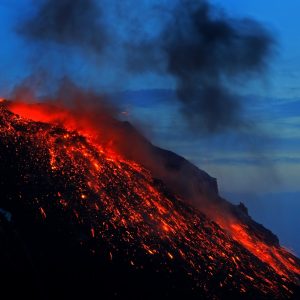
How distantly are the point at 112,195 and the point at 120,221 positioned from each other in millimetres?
2442

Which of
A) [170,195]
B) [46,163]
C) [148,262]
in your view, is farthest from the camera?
[170,195]

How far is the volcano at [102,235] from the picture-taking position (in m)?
18.6

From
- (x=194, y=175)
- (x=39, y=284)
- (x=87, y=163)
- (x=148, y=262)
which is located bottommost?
(x=39, y=284)

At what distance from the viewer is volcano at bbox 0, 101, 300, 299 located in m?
18.6

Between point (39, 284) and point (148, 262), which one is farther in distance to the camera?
point (148, 262)

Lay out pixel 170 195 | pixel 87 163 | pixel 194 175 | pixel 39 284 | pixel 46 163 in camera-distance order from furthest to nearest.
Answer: pixel 194 175 < pixel 170 195 < pixel 87 163 < pixel 46 163 < pixel 39 284

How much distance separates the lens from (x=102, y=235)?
69.6 ft

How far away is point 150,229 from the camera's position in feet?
77.8

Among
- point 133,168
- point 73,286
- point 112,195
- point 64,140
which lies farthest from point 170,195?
point 73,286

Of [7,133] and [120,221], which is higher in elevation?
[7,133]

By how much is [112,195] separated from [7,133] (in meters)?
6.80

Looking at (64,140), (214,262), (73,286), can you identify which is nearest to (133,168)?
(64,140)

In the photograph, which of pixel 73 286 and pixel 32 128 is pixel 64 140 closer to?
pixel 32 128

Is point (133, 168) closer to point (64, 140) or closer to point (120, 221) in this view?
point (64, 140)
